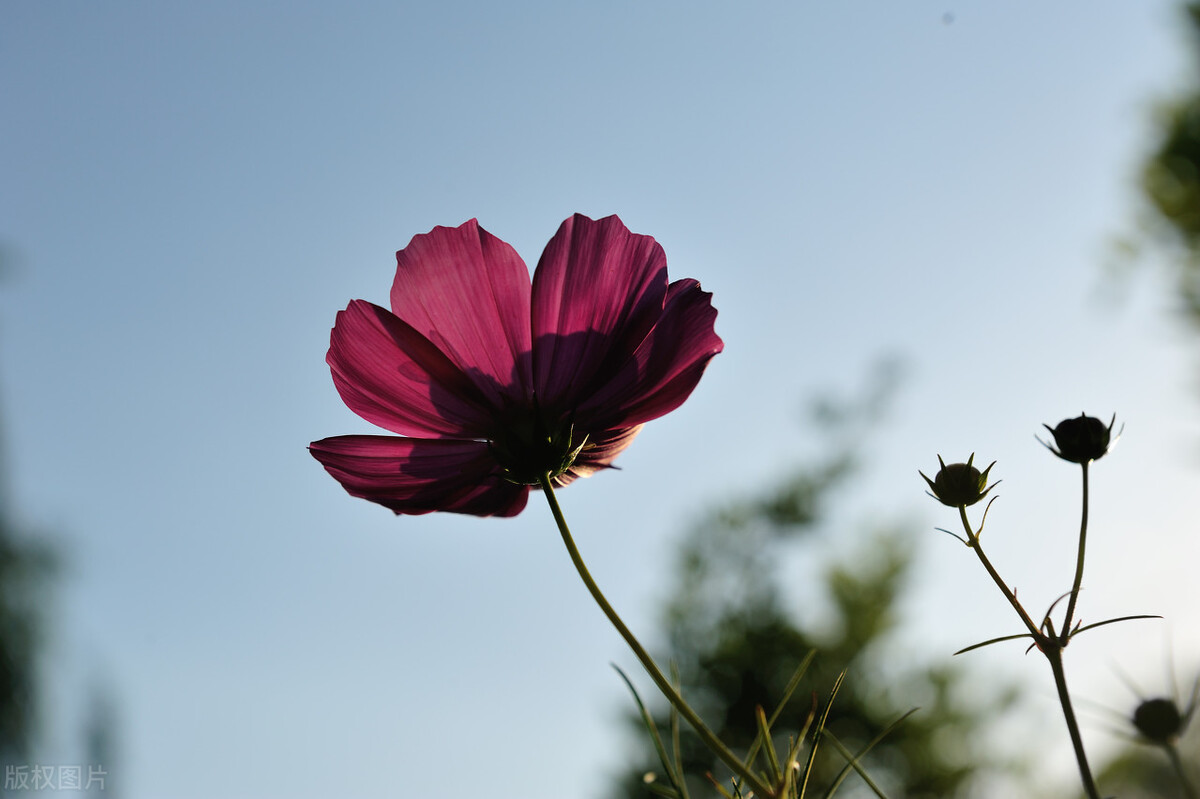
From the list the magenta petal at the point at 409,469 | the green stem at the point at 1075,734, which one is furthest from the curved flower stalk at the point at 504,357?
the green stem at the point at 1075,734

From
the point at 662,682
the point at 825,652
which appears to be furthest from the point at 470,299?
the point at 825,652

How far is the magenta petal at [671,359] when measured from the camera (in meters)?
0.43

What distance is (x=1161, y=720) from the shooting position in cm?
24

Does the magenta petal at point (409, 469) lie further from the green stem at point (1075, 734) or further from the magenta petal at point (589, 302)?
the green stem at point (1075, 734)

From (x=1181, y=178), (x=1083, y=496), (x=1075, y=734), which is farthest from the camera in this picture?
(x=1181, y=178)

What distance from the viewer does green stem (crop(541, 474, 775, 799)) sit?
0.24 m

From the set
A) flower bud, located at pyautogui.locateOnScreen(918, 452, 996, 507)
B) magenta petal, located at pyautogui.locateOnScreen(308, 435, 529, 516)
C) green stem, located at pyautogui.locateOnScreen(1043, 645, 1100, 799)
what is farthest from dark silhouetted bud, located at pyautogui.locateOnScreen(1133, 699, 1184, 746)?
magenta petal, located at pyautogui.locateOnScreen(308, 435, 529, 516)

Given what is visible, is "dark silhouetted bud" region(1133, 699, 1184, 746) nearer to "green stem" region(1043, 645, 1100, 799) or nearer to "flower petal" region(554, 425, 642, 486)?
"green stem" region(1043, 645, 1100, 799)

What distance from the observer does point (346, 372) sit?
46 cm

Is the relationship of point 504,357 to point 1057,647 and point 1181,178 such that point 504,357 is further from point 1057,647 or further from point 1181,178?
point 1181,178

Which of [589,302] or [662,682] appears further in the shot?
[589,302]

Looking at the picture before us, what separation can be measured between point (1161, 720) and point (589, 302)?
31cm

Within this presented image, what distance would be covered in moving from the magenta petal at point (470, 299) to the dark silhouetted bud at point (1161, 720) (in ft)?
1.08

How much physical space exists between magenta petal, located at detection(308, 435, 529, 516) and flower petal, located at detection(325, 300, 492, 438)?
0.5 inches
